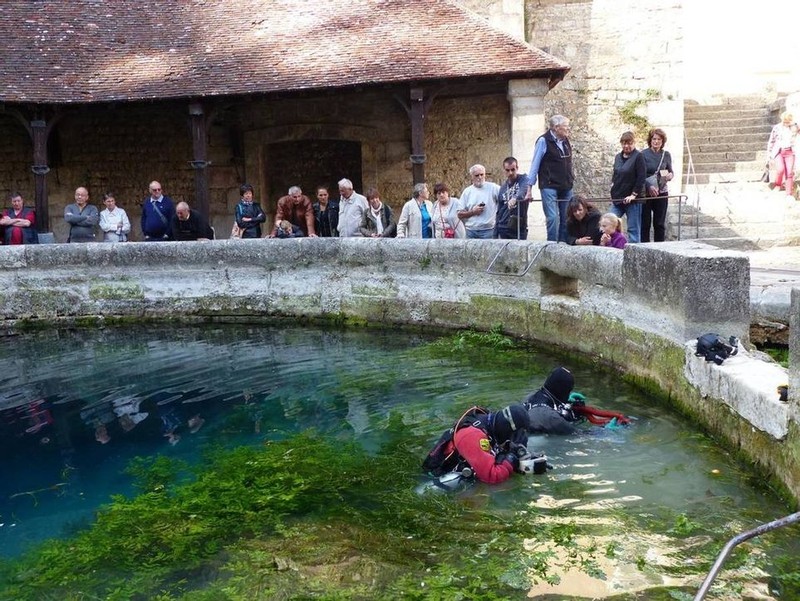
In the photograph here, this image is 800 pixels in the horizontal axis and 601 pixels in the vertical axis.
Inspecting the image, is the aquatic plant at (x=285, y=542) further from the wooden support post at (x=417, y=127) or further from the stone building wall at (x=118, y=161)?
the stone building wall at (x=118, y=161)

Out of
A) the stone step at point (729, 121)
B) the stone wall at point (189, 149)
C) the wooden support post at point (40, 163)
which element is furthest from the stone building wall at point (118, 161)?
the stone step at point (729, 121)

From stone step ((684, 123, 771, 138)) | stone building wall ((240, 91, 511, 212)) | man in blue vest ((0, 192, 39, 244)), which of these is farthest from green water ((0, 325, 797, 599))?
stone step ((684, 123, 771, 138))

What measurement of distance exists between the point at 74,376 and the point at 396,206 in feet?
28.3

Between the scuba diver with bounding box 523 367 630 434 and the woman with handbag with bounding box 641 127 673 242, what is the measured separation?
396 centimetres

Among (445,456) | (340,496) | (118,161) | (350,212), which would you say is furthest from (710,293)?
(118,161)

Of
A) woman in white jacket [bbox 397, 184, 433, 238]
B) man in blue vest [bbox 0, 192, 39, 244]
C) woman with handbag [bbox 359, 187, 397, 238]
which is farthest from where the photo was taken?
man in blue vest [bbox 0, 192, 39, 244]

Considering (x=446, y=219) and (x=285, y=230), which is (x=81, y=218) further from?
(x=446, y=219)

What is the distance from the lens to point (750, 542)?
14.6 ft

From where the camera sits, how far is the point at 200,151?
1484cm

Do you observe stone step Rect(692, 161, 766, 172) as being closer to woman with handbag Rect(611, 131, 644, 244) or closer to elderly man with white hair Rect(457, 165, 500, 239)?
woman with handbag Rect(611, 131, 644, 244)

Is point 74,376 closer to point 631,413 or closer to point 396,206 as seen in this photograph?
point 631,413

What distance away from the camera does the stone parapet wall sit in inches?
227

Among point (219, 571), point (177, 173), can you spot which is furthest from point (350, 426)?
point (177, 173)

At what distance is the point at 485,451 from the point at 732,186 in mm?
10691
